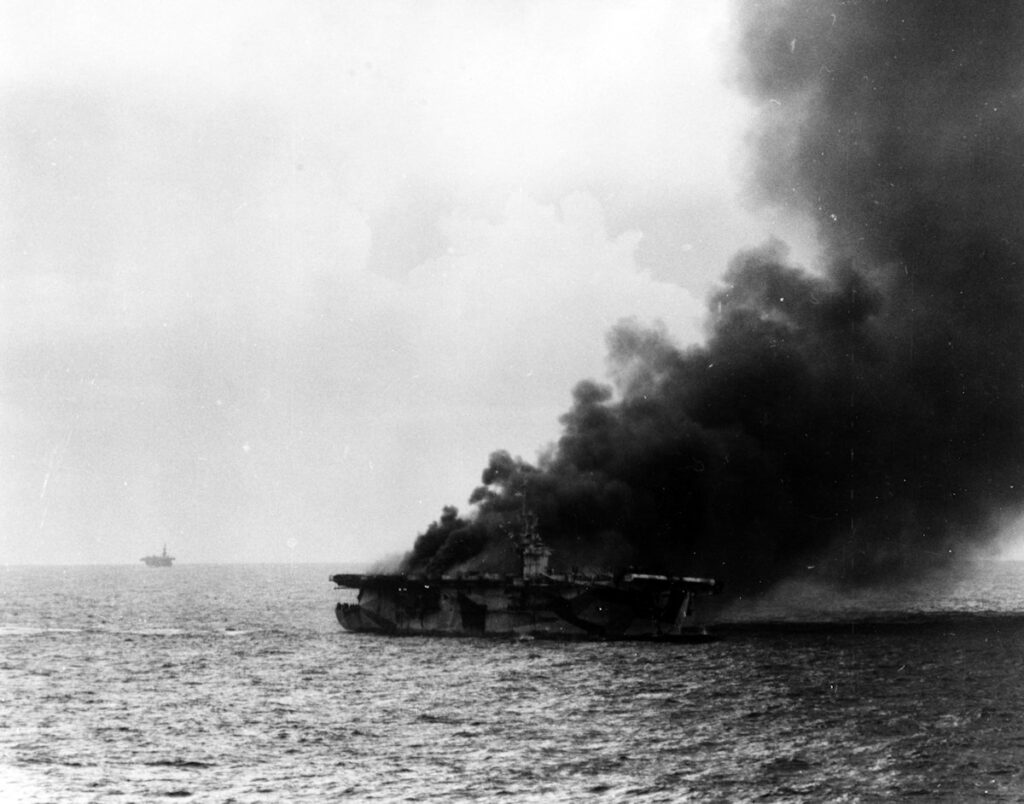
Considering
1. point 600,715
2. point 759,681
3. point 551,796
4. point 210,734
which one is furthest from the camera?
point 759,681

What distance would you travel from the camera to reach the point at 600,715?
3928 cm

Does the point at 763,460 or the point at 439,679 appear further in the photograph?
the point at 763,460

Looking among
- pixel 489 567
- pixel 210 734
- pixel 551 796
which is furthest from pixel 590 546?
pixel 551 796

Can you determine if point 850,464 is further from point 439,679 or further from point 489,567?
point 439,679

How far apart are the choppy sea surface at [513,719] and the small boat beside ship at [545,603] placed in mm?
2407

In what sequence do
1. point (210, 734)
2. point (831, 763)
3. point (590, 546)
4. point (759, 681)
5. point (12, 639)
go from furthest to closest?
point (590, 546)
point (12, 639)
point (759, 681)
point (210, 734)
point (831, 763)

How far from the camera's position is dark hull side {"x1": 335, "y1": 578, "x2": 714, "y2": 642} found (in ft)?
205

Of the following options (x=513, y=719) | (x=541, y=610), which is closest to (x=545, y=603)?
(x=541, y=610)

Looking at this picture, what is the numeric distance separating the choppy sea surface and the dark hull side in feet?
7.68

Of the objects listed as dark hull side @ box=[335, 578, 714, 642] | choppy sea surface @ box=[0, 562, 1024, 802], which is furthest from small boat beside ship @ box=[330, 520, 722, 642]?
choppy sea surface @ box=[0, 562, 1024, 802]

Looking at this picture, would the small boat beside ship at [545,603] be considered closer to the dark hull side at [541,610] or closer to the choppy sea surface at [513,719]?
the dark hull side at [541,610]

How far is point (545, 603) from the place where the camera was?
6338 centimetres

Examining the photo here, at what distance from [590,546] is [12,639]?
39654 millimetres

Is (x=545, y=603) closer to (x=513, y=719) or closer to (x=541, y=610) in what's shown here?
(x=541, y=610)
